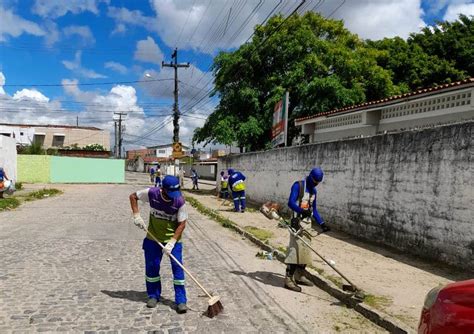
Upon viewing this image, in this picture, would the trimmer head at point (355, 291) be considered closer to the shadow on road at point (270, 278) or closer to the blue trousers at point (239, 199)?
the shadow on road at point (270, 278)

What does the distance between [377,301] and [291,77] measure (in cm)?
1915

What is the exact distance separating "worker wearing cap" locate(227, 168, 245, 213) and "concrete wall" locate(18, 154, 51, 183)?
88.0 feet

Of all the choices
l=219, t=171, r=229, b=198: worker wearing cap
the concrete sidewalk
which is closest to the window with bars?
the concrete sidewalk

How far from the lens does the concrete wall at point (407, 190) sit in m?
7.27

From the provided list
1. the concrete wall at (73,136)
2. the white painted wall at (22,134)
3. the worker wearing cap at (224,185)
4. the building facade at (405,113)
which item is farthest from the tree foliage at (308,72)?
the concrete wall at (73,136)

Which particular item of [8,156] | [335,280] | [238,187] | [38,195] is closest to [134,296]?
[335,280]

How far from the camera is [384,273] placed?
7312 mm

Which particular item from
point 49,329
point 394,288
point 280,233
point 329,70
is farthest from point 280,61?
point 49,329

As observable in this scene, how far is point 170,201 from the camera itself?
532 centimetres

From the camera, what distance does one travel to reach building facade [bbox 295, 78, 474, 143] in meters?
10.5

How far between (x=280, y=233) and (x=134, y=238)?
145 inches

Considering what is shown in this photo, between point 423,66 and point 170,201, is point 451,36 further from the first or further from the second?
point 170,201

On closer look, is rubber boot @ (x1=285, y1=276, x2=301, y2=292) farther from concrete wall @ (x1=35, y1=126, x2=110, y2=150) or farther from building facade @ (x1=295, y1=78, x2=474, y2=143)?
concrete wall @ (x1=35, y1=126, x2=110, y2=150)

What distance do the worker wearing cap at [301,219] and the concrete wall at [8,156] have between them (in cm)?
2284
